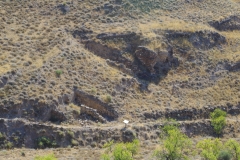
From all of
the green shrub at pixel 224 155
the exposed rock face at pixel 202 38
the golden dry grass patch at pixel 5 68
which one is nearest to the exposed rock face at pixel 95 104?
the golden dry grass patch at pixel 5 68

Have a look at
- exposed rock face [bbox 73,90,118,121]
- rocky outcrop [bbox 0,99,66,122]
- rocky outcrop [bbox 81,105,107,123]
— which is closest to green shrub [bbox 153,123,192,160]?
exposed rock face [bbox 73,90,118,121]

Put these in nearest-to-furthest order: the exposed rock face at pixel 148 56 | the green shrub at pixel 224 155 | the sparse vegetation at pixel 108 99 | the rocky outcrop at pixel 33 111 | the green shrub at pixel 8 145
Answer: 1. the green shrub at pixel 8 145
2. the green shrub at pixel 224 155
3. the rocky outcrop at pixel 33 111
4. the sparse vegetation at pixel 108 99
5. the exposed rock face at pixel 148 56

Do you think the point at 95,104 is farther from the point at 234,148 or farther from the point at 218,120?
the point at 234,148

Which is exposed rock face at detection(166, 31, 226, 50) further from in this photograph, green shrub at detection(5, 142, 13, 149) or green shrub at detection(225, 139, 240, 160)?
green shrub at detection(5, 142, 13, 149)

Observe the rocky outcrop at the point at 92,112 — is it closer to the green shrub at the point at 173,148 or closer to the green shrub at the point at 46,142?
the green shrub at the point at 46,142

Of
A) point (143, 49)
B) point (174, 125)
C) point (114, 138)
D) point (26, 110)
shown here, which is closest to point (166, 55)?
point (143, 49)

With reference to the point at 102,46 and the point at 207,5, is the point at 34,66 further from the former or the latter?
the point at 207,5
